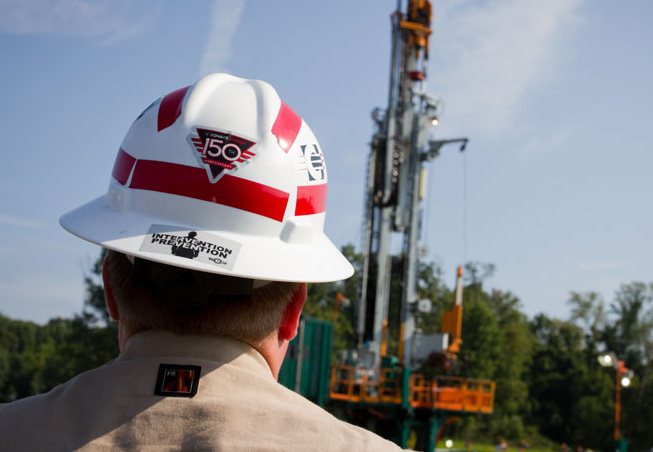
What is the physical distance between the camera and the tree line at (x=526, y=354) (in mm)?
47656

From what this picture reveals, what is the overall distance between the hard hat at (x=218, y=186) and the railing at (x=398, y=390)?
1893 centimetres

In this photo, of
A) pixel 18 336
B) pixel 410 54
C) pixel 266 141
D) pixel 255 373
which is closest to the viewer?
pixel 255 373

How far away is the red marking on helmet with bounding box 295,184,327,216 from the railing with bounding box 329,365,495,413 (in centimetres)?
1877

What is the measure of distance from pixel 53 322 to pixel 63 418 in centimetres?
9981

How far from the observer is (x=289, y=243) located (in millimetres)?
2008

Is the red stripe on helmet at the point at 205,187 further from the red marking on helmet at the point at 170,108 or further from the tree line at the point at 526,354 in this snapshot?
the tree line at the point at 526,354

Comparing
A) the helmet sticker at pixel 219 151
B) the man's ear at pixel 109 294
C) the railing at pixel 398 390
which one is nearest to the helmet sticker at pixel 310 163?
the helmet sticker at pixel 219 151

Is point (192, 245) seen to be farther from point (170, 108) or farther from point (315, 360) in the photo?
point (315, 360)

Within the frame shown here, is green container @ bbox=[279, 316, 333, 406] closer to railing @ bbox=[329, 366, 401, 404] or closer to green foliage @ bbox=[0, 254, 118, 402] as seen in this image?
railing @ bbox=[329, 366, 401, 404]

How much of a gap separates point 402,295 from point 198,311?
2199cm

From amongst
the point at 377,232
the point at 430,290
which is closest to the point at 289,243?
the point at 377,232

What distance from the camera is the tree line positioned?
156 ft

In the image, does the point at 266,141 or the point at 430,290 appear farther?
the point at 430,290

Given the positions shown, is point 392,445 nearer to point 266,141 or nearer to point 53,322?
point 266,141
